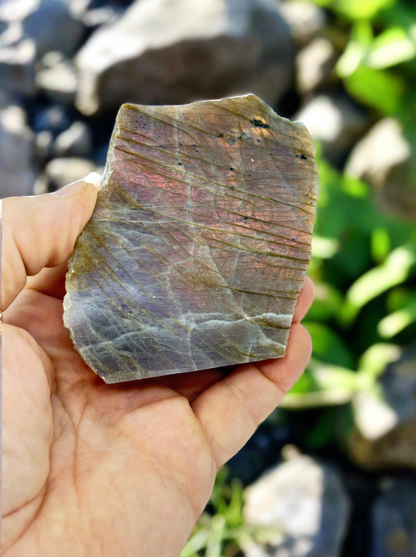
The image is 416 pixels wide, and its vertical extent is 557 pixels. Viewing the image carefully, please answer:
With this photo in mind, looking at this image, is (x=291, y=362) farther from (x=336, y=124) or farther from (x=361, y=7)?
(x=361, y=7)

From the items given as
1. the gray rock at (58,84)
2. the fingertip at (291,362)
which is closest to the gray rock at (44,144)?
the gray rock at (58,84)

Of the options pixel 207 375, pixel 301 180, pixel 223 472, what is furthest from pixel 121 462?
pixel 223 472

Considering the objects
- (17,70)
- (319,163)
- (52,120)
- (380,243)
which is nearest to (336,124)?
(319,163)

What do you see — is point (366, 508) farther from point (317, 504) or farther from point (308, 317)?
point (308, 317)

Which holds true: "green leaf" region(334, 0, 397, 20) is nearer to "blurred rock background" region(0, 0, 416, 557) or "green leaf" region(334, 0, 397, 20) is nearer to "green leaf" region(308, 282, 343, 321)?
"blurred rock background" region(0, 0, 416, 557)

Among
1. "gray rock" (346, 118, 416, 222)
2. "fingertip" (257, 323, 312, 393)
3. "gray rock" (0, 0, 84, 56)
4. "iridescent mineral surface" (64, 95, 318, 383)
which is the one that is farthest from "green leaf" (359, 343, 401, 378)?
"gray rock" (0, 0, 84, 56)

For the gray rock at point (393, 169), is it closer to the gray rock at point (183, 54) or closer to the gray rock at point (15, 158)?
the gray rock at point (183, 54)
